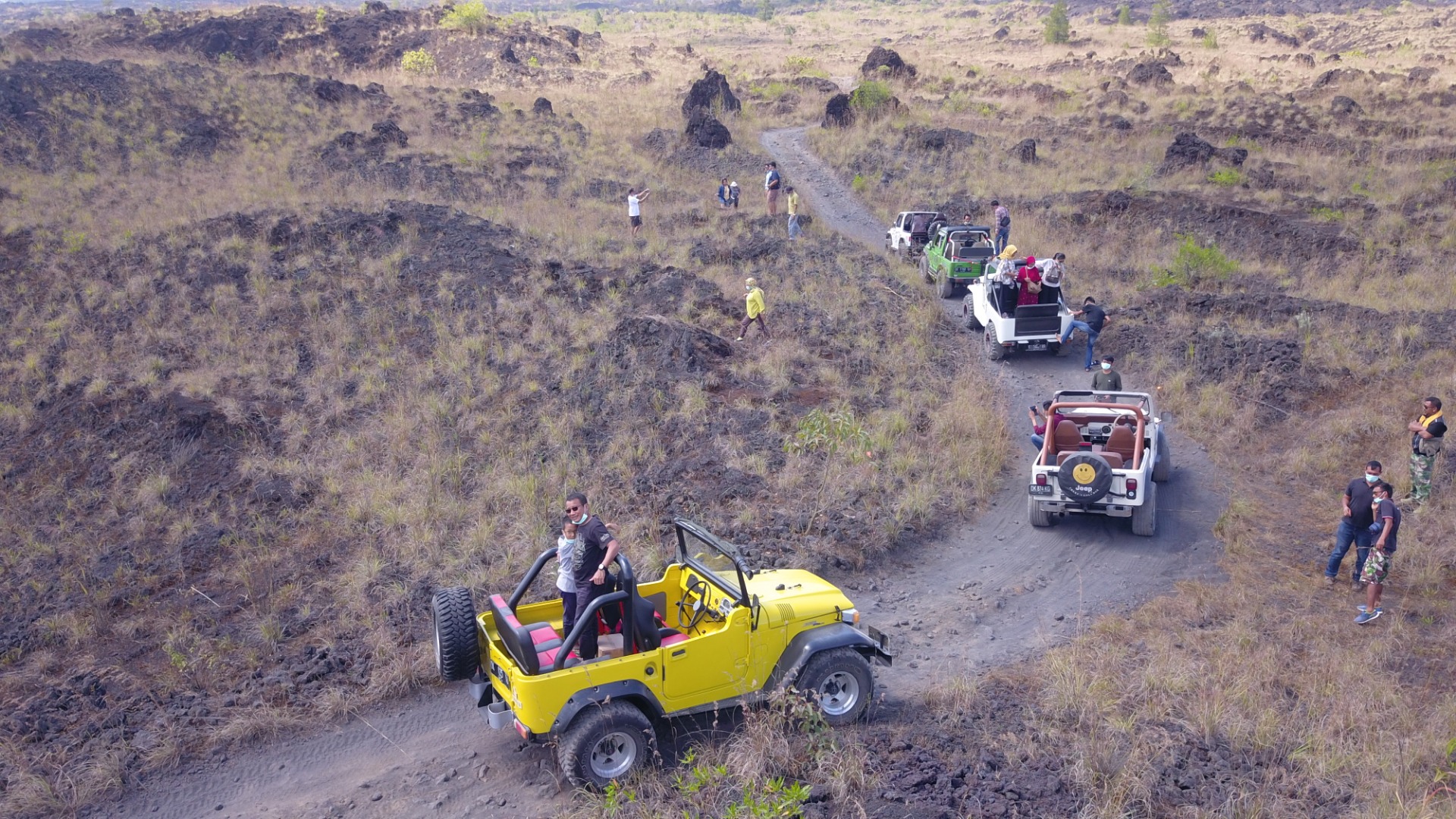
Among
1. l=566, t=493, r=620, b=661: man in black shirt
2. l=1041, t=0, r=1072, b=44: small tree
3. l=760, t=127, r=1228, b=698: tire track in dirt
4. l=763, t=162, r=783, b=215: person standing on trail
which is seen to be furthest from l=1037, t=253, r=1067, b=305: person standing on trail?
l=1041, t=0, r=1072, b=44: small tree

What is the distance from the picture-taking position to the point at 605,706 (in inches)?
245

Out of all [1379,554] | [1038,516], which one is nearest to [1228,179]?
[1038,516]

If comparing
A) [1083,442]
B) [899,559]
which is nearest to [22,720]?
[899,559]

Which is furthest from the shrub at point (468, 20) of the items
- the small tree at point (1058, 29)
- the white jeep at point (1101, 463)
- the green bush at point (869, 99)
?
the white jeep at point (1101, 463)

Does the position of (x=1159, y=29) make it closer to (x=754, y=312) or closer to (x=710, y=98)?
(x=710, y=98)

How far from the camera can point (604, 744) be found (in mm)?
6305

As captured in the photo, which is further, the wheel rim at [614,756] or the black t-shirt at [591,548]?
the black t-shirt at [591,548]

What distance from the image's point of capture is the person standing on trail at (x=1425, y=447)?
10.5 meters

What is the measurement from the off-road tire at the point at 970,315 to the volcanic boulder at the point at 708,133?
16.1m

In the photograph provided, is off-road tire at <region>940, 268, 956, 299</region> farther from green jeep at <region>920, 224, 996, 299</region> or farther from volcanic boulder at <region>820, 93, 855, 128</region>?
volcanic boulder at <region>820, 93, 855, 128</region>

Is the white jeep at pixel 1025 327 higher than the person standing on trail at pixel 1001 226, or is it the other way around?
the person standing on trail at pixel 1001 226

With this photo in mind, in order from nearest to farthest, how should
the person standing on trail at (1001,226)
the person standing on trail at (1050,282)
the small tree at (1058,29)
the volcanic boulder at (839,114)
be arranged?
the person standing on trail at (1050,282) → the person standing on trail at (1001,226) → the volcanic boulder at (839,114) → the small tree at (1058,29)

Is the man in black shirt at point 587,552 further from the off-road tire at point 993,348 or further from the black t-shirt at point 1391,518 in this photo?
the off-road tire at point 993,348

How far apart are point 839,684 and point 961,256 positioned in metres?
14.3
